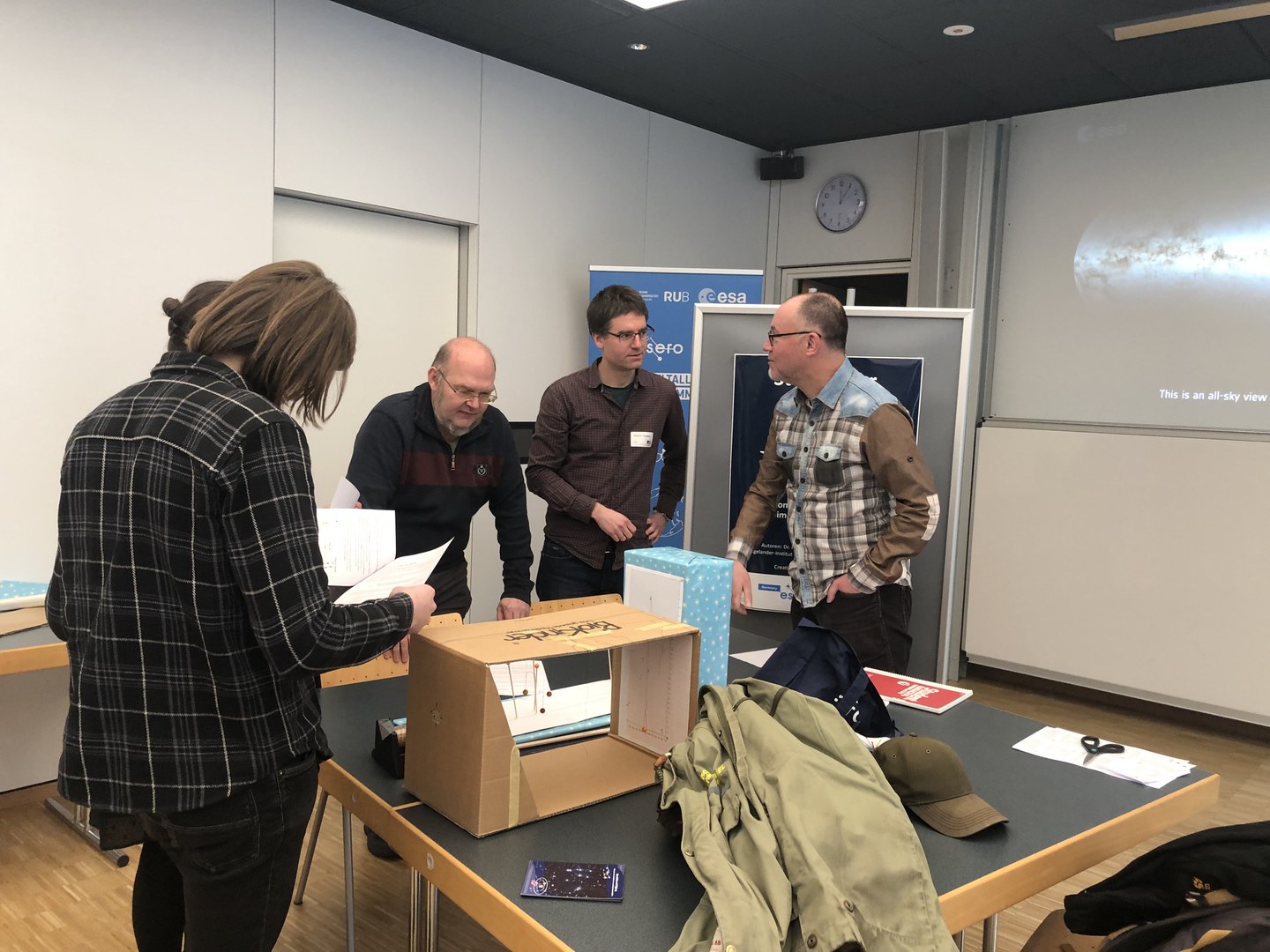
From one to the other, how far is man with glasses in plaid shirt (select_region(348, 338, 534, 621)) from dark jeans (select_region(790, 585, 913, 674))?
854 mm

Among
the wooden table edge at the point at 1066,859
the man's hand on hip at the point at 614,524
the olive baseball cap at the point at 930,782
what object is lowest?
the wooden table edge at the point at 1066,859

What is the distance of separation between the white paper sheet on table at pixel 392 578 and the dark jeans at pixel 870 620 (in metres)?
1.33

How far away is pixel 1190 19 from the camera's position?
3549 millimetres

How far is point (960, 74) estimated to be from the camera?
4.38 metres

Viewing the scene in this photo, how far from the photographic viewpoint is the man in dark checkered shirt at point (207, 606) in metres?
1.16

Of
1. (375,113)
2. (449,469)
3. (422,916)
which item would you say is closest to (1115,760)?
(422,916)

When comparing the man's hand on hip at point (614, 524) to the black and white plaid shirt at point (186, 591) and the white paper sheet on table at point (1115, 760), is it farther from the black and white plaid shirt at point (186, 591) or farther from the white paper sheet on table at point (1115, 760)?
the black and white plaid shirt at point (186, 591)

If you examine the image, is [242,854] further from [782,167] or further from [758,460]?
[782,167]

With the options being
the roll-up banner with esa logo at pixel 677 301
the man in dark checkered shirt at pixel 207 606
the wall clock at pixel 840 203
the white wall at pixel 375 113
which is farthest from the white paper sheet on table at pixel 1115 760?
the wall clock at pixel 840 203

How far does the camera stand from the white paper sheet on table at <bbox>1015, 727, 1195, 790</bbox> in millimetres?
1649

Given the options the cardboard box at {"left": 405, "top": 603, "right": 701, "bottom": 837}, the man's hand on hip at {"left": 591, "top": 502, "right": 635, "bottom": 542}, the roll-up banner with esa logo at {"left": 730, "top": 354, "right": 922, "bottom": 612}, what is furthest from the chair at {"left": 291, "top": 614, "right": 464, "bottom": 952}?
the roll-up banner with esa logo at {"left": 730, "top": 354, "right": 922, "bottom": 612}

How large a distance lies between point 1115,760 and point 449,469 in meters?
1.69

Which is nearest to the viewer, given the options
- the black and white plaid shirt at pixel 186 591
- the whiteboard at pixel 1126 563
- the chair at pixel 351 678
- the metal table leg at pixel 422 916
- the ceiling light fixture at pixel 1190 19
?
the black and white plaid shirt at pixel 186 591

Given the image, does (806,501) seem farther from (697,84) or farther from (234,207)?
(697,84)
